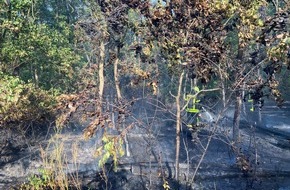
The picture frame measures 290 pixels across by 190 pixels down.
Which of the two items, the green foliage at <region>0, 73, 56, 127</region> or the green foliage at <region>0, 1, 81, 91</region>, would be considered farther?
the green foliage at <region>0, 73, 56, 127</region>

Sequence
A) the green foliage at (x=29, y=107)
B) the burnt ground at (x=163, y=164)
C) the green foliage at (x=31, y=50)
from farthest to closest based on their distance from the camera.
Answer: the green foliage at (x=29, y=107) → the burnt ground at (x=163, y=164) → the green foliage at (x=31, y=50)

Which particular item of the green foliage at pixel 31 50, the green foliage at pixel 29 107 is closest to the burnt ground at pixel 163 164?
the green foliage at pixel 29 107

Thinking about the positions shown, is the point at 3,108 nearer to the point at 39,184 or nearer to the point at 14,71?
the point at 39,184

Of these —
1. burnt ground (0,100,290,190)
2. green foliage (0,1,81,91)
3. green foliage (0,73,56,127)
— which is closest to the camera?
green foliage (0,1,81,91)

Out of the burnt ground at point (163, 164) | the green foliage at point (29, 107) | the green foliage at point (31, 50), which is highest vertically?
the green foliage at point (31, 50)

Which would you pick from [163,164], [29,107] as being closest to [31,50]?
[29,107]

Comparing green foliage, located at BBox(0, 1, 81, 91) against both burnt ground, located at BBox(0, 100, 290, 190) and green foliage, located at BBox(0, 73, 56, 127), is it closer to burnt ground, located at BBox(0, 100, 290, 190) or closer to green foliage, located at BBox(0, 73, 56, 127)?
green foliage, located at BBox(0, 73, 56, 127)

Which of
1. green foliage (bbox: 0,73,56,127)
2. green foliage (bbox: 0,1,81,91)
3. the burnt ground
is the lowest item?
the burnt ground

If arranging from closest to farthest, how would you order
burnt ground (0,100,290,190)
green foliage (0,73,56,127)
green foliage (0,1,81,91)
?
green foliage (0,1,81,91), burnt ground (0,100,290,190), green foliage (0,73,56,127)

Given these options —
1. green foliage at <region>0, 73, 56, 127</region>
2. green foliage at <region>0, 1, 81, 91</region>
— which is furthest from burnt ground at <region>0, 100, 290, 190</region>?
green foliage at <region>0, 1, 81, 91</region>

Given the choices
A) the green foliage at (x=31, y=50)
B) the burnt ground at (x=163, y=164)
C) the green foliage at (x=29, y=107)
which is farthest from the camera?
the green foliage at (x=29, y=107)

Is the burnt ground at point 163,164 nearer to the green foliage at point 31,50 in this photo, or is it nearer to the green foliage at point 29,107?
the green foliage at point 29,107

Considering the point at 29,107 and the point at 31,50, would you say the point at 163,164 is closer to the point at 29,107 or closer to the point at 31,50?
the point at 29,107

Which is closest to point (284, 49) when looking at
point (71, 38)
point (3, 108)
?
point (3, 108)
